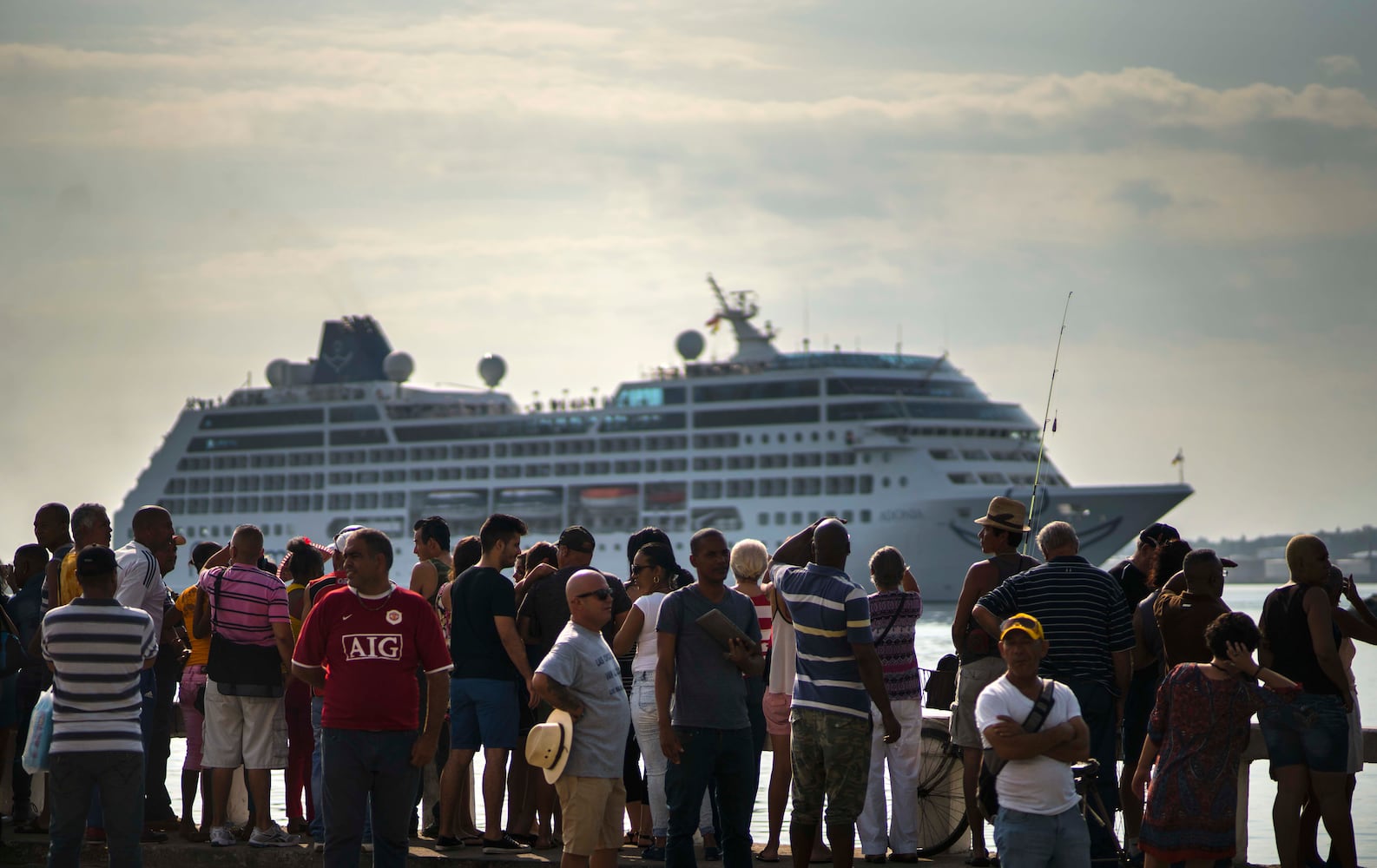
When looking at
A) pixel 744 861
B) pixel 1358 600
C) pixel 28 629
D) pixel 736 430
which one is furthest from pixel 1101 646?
pixel 736 430

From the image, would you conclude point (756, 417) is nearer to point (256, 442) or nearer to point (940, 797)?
point (256, 442)

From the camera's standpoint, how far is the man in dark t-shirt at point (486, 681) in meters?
7.71

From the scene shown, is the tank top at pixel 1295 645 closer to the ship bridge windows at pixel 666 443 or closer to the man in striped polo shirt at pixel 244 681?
the man in striped polo shirt at pixel 244 681

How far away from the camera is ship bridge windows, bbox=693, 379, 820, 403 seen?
197 ft

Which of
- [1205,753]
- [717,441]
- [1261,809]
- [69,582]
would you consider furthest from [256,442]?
[1205,753]

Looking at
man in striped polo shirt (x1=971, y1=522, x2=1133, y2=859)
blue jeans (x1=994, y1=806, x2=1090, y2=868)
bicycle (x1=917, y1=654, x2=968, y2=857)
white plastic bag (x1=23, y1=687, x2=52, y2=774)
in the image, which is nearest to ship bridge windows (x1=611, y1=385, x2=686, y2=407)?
bicycle (x1=917, y1=654, x2=968, y2=857)

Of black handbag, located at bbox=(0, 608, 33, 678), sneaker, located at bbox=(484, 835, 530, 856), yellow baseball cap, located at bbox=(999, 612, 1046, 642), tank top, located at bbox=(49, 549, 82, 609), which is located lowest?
sneaker, located at bbox=(484, 835, 530, 856)

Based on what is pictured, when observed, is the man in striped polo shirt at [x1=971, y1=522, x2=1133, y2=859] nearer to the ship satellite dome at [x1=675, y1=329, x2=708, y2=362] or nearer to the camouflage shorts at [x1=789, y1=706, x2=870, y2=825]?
the camouflage shorts at [x1=789, y1=706, x2=870, y2=825]

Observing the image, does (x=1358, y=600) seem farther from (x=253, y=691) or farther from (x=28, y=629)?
(x=28, y=629)

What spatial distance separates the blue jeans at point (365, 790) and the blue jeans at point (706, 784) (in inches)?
45.6

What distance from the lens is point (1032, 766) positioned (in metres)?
5.75

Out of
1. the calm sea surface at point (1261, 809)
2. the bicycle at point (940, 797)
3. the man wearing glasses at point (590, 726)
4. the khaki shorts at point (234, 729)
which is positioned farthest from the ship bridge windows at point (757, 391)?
the man wearing glasses at point (590, 726)

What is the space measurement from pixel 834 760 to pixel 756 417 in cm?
5490

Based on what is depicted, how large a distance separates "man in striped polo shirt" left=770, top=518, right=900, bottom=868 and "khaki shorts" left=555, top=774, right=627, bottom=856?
0.86 meters
